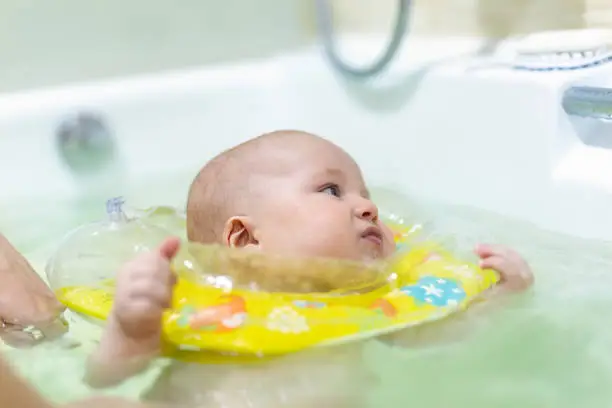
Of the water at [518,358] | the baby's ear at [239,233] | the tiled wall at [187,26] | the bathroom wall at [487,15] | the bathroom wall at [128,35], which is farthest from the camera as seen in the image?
the bathroom wall at [128,35]

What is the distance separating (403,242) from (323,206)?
193mm

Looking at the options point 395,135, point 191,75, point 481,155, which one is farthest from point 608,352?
point 191,75

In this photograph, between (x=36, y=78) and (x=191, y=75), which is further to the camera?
(x=191, y=75)

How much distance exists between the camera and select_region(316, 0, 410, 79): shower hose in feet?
5.88

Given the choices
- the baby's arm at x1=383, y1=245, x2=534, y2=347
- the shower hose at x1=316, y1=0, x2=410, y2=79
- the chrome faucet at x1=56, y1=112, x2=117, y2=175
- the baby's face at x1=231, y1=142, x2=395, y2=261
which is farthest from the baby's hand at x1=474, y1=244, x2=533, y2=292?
the chrome faucet at x1=56, y1=112, x2=117, y2=175

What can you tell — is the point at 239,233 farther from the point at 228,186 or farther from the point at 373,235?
the point at 373,235

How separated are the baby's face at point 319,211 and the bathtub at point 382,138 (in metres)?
0.20

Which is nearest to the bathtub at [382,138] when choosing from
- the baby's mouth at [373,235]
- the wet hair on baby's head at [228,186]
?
the baby's mouth at [373,235]

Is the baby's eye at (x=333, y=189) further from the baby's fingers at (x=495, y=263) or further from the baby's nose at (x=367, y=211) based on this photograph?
the baby's fingers at (x=495, y=263)

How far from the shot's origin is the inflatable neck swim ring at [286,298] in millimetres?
964

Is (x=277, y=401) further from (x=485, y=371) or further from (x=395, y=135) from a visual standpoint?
(x=395, y=135)

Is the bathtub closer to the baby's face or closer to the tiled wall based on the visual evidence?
A: the tiled wall

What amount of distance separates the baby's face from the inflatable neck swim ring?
43mm

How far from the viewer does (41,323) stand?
108 cm
